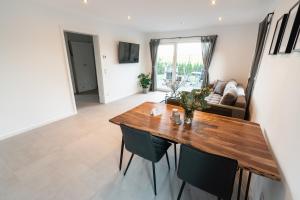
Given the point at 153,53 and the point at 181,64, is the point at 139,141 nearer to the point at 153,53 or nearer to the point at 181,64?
the point at 181,64

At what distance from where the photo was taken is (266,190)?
1.28 meters

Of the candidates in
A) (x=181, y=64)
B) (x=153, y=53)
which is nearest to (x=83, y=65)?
(x=153, y=53)

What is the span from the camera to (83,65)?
19.4 feet

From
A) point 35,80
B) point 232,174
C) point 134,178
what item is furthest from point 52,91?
point 232,174

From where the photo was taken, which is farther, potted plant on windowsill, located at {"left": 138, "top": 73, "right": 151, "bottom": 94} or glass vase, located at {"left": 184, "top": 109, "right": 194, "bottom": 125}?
potted plant on windowsill, located at {"left": 138, "top": 73, "right": 151, "bottom": 94}

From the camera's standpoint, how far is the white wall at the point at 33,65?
253 centimetres

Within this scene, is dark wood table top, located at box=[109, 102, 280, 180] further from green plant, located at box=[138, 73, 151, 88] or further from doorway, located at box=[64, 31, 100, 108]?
green plant, located at box=[138, 73, 151, 88]

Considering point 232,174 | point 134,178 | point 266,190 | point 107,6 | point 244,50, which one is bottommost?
point 134,178

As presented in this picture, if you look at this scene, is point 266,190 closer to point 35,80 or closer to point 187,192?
point 187,192

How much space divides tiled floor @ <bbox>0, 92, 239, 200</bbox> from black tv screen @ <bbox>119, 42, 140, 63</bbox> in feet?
9.25

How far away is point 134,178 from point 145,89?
443cm

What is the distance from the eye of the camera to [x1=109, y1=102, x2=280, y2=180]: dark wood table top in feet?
3.55

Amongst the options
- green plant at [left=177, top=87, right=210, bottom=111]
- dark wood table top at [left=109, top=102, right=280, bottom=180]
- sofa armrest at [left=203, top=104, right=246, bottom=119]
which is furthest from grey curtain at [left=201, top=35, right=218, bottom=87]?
green plant at [left=177, top=87, right=210, bottom=111]

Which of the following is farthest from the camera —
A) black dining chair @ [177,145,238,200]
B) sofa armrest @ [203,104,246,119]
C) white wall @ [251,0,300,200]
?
sofa armrest @ [203,104,246,119]
